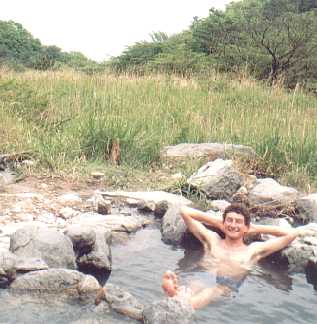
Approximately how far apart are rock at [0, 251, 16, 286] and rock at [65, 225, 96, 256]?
0.67 meters

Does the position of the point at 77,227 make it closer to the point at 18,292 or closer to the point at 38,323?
the point at 18,292

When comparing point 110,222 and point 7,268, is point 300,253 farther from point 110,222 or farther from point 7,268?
point 7,268

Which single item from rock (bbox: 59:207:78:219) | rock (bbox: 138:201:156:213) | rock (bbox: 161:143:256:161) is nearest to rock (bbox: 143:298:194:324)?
rock (bbox: 59:207:78:219)

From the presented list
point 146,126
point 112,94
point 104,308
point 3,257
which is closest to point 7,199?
point 3,257

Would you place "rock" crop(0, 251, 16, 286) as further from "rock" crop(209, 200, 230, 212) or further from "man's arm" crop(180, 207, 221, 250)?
"rock" crop(209, 200, 230, 212)

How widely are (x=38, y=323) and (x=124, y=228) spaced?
2044 millimetres

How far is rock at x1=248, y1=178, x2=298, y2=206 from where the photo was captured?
22.2 ft

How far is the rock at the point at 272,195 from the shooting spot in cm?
678

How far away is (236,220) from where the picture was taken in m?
5.30

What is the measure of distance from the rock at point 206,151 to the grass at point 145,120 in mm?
174

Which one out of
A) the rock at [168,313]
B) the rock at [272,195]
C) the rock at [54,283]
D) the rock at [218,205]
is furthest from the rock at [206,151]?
the rock at [168,313]

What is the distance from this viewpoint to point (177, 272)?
5000 millimetres

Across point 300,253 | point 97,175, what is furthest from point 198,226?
point 97,175

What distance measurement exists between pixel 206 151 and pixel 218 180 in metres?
1.39
